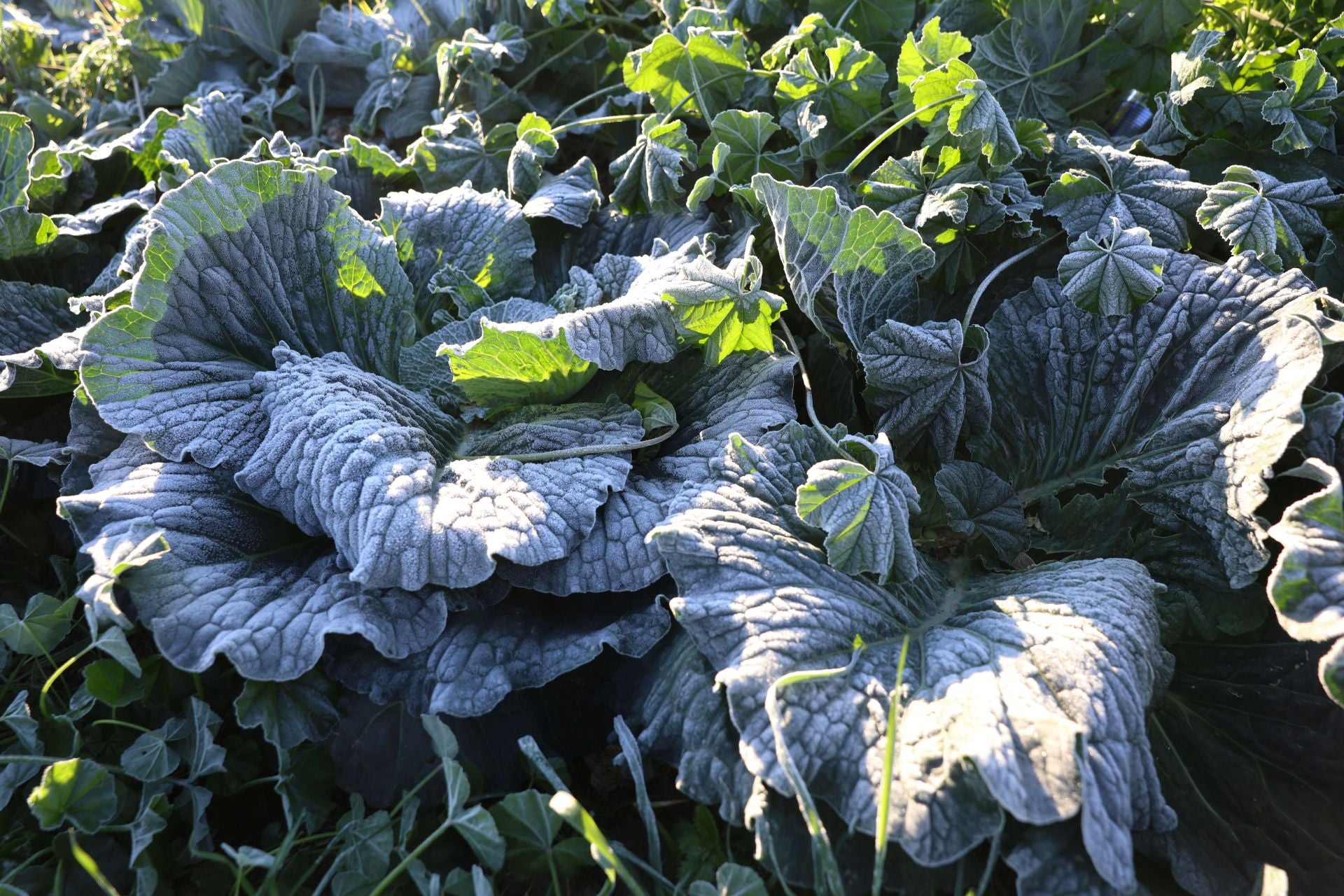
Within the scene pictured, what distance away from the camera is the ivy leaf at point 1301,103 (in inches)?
86.4

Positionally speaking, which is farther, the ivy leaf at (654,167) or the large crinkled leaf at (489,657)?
the ivy leaf at (654,167)

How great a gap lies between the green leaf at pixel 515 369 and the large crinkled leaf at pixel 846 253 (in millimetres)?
487

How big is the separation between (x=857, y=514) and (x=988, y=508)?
18.5 inches

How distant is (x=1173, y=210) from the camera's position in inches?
86.8

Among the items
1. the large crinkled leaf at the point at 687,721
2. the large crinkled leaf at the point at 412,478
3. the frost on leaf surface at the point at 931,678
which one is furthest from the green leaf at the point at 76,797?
the frost on leaf surface at the point at 931,678

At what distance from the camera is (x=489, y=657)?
1.78 m

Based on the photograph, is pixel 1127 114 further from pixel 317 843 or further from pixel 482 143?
pixel 317 843

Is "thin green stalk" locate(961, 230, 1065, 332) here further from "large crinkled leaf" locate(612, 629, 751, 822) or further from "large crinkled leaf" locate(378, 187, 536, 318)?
"large crinkled leaf" locate(378, 187, 536, 318)

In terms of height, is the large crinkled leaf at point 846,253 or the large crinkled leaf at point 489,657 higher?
the large crinkled leaf at point 846,253

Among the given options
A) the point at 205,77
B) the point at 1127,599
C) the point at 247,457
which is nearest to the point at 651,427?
the point at 247,457

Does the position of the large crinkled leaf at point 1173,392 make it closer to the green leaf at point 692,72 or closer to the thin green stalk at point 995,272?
the thin green stalk at point 995,272

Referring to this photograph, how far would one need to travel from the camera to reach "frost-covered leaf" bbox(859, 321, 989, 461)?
1.94 m

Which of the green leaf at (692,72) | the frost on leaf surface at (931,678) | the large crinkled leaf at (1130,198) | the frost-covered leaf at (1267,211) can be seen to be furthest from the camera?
the green leaf at (692,72)

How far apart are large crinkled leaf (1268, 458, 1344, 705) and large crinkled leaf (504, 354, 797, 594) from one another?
88 cm
